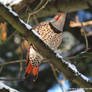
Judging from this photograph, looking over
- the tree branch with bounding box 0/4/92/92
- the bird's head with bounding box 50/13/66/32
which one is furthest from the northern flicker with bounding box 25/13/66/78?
the tree branch with bounding box 0/4/92/92

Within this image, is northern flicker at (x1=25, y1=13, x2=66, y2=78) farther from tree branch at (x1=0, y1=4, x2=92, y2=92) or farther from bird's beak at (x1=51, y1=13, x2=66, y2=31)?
tree branch at (x1=0, y1=4, x2=92, y2=92)

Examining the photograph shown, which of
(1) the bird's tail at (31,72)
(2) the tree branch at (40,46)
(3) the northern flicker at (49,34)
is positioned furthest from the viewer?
(3) the northern flicker at (49,34)

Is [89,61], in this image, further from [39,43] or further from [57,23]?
[39,43]

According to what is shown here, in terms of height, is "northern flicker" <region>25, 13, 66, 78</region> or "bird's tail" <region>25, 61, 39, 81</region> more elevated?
"northern flicker" <region>25, 13, 66, 78</region>

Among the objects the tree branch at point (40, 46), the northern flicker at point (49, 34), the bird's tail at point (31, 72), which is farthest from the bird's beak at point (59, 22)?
the tree branch at point (40, 46)

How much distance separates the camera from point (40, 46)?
1889 mm

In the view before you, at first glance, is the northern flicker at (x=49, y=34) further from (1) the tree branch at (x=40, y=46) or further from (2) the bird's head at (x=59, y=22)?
(1) the tree branch at (x=40, y=46)

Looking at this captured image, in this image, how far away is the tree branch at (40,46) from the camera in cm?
172

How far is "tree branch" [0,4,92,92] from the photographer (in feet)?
5.63

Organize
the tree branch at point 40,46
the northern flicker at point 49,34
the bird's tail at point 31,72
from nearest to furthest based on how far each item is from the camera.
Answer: the tree branch at point 40,46 < the bird's tail at point 31,72 < the northern flicker at point 49,34

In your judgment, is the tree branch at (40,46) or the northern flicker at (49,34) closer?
the tree branch at (40,46)

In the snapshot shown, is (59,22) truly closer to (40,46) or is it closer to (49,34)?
(49,34)

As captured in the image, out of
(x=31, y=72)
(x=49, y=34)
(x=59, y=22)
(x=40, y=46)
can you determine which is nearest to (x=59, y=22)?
(x=59, y=22)

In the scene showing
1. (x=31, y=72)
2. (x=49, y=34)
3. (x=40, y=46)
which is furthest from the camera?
(x=49, y=34)
